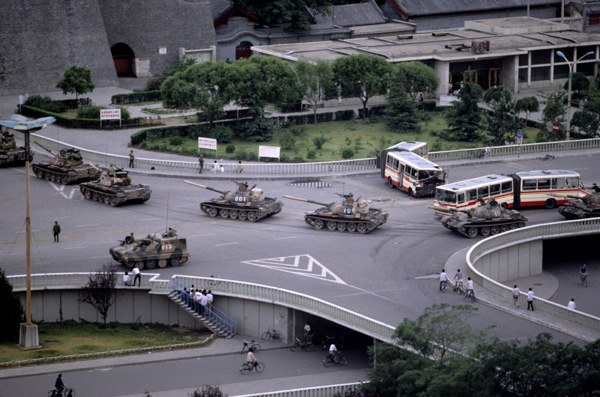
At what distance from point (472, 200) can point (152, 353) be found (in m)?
24.7

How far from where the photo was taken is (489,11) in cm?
12744

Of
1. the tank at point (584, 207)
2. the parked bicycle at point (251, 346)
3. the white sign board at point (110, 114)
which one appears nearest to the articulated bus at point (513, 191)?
the tank at point (584, 207)

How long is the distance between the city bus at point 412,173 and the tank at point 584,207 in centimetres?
856

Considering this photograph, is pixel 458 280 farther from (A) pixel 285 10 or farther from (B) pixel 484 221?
Answer: (A) pixel 285 10

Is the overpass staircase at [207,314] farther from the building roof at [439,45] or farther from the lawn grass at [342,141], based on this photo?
the building roof at [439,45]

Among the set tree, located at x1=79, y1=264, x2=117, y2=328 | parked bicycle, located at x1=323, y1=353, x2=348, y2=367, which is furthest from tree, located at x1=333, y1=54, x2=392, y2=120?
parked bicycle, located at x1=323, y1=353, x2=348, y2=367

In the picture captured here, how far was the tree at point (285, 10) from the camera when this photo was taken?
379 feet

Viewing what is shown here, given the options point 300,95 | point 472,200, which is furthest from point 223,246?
point 300,95

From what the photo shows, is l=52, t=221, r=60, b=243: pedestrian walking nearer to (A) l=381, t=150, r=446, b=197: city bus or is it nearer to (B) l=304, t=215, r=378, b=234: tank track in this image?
(B) l=304, t=215, r=378, b=234: tank track

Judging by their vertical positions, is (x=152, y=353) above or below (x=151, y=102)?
below

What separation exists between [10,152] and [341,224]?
27868mm

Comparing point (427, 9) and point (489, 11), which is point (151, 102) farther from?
point (489, 11)

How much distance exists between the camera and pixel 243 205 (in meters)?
65.1

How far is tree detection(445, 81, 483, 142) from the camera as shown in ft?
286
